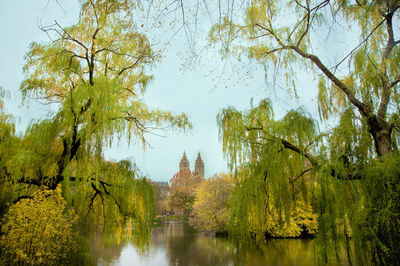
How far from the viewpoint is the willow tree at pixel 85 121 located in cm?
587

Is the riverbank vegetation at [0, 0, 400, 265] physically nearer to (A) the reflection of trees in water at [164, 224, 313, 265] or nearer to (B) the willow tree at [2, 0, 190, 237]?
(B) the willow tree at [2, 0, 190, 237]

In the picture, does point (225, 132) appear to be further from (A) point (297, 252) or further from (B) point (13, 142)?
(A) point (297, 252)

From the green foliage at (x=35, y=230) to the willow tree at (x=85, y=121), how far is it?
46 centimetres

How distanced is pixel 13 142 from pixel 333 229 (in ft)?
21.9

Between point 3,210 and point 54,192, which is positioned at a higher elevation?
point 54,192

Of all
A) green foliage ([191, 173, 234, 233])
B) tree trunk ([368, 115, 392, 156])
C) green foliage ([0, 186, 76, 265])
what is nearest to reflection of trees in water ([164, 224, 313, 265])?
green foliage ([191, 173, 234, 233])

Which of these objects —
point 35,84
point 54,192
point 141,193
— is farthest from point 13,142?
point 141,193

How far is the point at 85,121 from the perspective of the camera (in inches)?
241

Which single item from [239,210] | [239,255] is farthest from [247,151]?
[239,255]

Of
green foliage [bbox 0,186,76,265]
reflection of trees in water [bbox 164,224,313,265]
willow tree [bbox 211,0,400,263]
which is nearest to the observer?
willow tree [bbox 211,0,400,263]

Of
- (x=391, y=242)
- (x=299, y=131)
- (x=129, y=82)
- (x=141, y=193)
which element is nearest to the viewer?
(x=391, y=242)

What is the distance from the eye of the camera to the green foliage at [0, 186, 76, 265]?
18.1 feet

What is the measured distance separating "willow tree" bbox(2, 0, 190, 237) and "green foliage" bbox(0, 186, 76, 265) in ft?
1.52

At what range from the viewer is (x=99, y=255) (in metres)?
11.6
